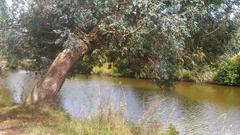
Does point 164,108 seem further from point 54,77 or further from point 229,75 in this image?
point 229,75

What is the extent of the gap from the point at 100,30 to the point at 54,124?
2231mm

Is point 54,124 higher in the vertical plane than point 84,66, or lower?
lower

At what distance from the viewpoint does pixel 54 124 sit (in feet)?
30.5

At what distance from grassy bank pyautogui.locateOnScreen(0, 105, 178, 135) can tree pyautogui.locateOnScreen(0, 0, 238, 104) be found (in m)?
0.82

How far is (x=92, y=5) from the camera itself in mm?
8758

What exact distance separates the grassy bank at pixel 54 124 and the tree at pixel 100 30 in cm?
82

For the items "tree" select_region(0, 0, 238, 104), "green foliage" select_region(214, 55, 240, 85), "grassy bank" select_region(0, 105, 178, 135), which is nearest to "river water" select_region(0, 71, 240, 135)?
"grassy bank" select_region(0, 105, 178, 135)

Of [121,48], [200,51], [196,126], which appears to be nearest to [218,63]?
[200,51]

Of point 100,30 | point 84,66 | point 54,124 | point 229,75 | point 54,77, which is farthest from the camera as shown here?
point 229,75

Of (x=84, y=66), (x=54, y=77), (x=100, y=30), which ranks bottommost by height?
(x=54, y=77)

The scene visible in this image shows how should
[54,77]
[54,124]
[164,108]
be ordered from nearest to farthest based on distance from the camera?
1. [54,124]
2. [54,77]
3. [164,108]

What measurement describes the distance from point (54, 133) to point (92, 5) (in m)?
2.51

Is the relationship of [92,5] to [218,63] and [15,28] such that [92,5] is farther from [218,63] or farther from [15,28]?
[218,63]

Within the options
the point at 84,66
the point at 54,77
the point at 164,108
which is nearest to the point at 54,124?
the point at 54,77
